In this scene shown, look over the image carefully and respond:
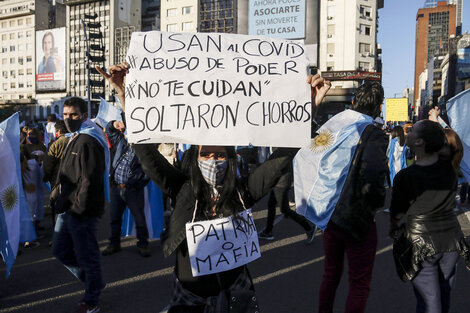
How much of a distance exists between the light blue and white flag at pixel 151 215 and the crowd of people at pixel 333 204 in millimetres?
2090

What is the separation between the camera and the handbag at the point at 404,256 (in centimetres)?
265

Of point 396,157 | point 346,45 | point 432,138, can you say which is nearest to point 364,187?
point 432,138

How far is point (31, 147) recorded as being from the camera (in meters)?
6.80

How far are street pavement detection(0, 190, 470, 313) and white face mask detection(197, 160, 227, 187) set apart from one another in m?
1.86

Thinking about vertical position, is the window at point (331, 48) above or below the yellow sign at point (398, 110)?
above

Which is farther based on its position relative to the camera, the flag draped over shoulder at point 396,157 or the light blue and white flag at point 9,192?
the flag draped over shoulder at point 396,157

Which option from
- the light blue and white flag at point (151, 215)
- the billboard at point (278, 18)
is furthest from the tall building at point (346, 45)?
the light blue and white flag at point (151, 215)

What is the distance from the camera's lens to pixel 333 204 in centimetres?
272

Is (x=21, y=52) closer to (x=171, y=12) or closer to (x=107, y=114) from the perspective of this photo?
(x=171, y=12)

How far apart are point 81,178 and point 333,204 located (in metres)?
2.08

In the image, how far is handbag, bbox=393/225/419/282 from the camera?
2.65 metres

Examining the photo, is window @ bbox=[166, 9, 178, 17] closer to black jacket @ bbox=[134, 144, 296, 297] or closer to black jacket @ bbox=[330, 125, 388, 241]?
black jacket @ bbox=[330, 125, 388, 241]

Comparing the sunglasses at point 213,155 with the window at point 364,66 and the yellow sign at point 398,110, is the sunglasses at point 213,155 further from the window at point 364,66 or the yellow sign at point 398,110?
the window at point 364,66

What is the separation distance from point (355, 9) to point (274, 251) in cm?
4661
